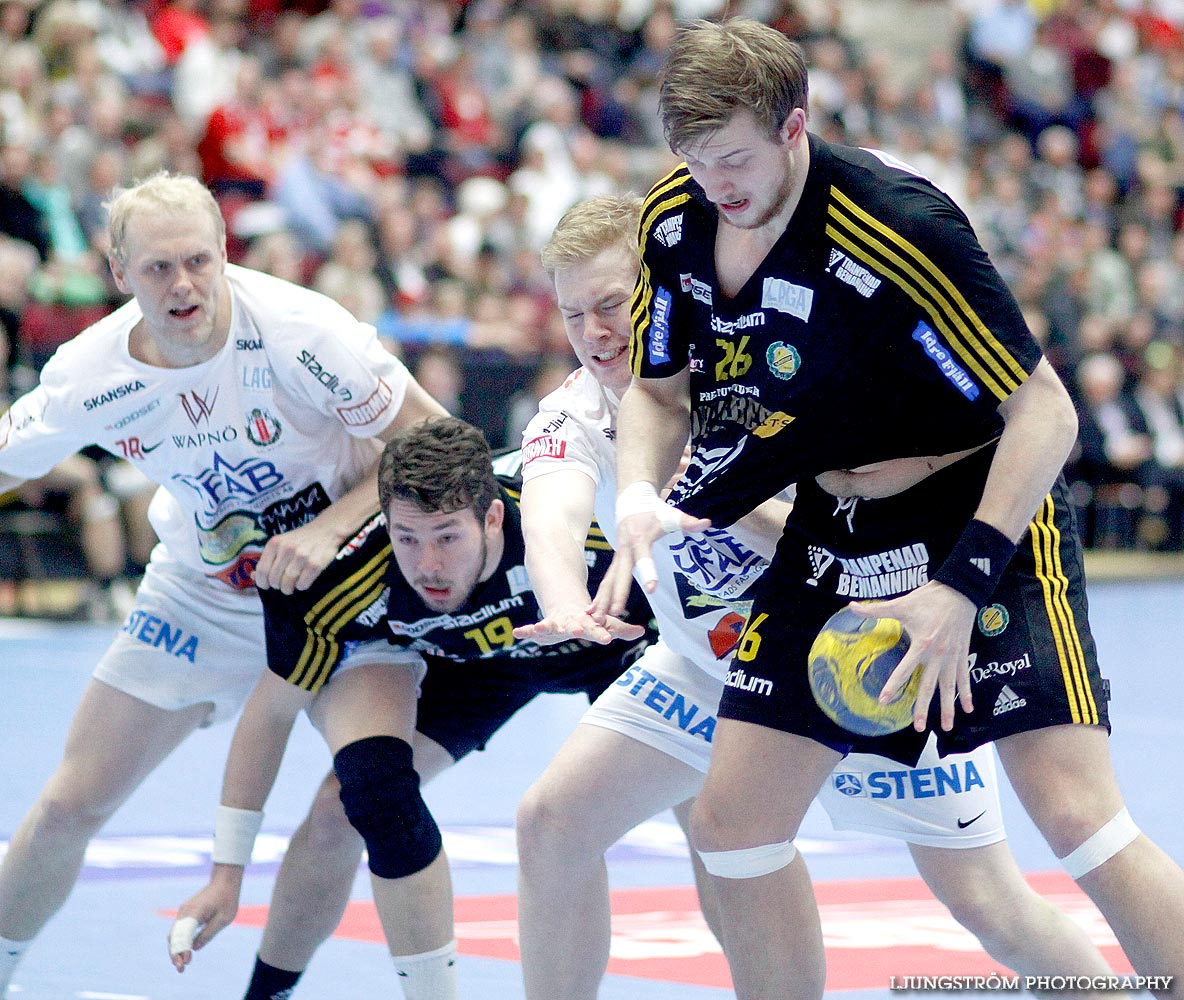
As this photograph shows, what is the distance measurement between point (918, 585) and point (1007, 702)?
268mm

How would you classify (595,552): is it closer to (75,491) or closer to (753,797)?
(753,797)

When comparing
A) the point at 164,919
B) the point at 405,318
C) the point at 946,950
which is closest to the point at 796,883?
the point at 946,950

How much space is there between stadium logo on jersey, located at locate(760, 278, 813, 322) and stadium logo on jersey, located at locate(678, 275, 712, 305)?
0.38 feet

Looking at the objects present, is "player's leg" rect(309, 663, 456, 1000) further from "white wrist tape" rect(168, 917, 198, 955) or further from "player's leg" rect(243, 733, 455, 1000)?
"white wrist tape" rect(168, 917, 198, 955)

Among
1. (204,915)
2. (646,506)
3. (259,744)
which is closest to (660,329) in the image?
(646,506)

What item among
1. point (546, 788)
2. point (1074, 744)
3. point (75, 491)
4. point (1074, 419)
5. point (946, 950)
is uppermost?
point (1074, 419)

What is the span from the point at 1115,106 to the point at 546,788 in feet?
55.4

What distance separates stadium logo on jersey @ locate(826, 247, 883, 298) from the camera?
297cm

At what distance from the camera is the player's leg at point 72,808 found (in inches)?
166

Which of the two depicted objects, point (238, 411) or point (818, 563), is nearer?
point (818, 563)

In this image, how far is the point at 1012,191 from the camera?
16484 millimetres

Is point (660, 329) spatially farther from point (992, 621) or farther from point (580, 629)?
point (992, 621)

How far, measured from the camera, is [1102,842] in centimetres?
293

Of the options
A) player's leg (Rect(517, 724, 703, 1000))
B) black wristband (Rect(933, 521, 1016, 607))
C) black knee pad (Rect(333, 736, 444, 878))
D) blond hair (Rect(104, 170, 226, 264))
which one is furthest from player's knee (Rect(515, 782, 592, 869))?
blond hair (Rect(104, 170, 226, 264))
